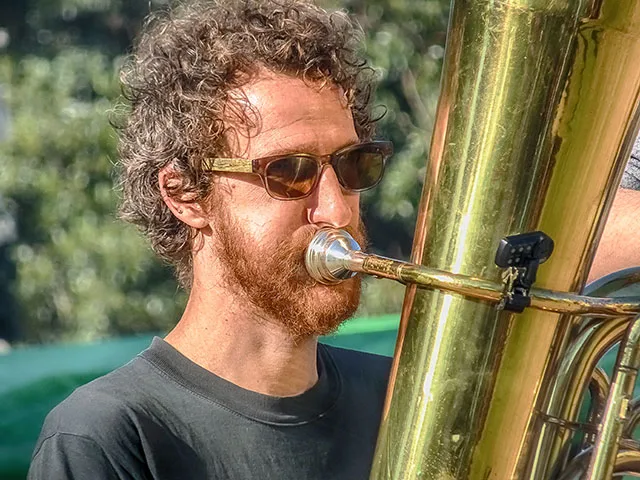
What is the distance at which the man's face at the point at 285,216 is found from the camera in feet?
5.69

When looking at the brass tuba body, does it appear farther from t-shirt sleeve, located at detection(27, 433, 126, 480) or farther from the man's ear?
the man's ear

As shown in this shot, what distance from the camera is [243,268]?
70.3 inches

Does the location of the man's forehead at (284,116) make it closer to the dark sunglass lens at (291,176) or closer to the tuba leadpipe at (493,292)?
the dark sunglass lens at (291,176)

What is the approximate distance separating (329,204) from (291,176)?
2.9 inches

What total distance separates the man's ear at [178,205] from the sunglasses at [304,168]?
0.08 metres

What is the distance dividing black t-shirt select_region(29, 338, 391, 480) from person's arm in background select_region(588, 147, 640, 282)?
1.55 ft

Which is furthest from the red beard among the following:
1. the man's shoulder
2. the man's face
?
the man's shoulder

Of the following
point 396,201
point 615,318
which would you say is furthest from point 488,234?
point 396,201

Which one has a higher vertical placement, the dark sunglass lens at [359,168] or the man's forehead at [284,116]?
the man's forehead at [284,116]

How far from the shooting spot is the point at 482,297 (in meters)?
1.34

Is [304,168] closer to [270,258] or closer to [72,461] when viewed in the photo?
[270,258]

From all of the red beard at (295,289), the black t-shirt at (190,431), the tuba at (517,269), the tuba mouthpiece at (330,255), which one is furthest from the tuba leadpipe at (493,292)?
the black t-shirt at (190,431)

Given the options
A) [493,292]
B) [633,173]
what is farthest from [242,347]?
[633,173]

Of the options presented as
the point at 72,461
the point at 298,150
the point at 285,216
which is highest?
the point at 298,150
